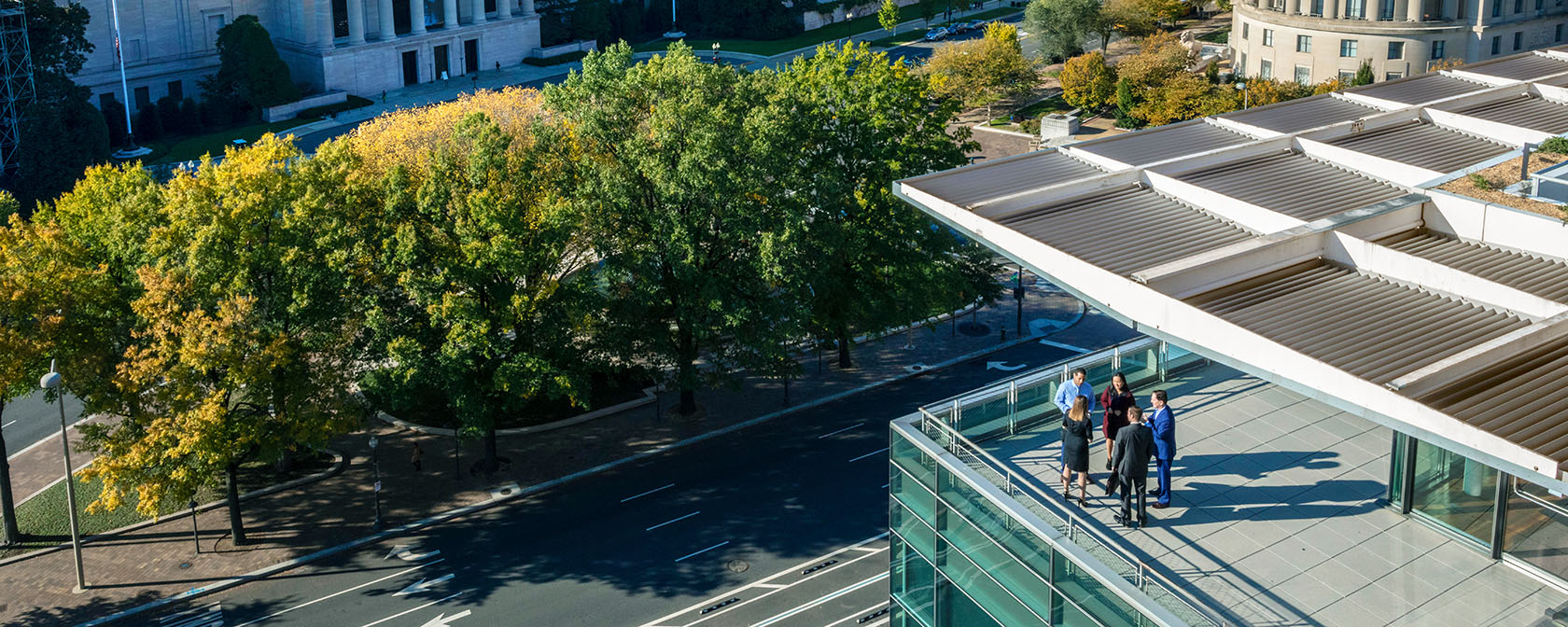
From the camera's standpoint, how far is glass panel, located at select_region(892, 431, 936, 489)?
2703 centimetres

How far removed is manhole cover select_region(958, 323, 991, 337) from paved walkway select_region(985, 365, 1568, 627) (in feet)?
95.4

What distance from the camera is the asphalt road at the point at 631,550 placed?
3947 centimetres

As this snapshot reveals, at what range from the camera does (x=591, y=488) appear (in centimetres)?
4628

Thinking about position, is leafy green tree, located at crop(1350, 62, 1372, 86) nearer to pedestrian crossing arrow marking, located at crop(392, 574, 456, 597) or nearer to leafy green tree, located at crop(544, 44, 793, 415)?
leafy green tree, located at crop(544, 44, 793, 415)

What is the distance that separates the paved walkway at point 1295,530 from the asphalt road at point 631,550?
538 inches

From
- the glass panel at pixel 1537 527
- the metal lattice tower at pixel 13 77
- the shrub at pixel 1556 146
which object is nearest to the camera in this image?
the glass panel at pixel 1537 527

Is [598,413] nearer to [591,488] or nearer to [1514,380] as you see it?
[591,488]

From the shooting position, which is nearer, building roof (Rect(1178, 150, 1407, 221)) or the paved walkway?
the paved walkway

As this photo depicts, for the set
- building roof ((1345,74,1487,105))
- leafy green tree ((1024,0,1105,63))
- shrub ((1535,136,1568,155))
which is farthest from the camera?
leafy green tree ((1024,0,1105,63))

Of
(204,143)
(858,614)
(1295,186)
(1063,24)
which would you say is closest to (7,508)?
(858,614)

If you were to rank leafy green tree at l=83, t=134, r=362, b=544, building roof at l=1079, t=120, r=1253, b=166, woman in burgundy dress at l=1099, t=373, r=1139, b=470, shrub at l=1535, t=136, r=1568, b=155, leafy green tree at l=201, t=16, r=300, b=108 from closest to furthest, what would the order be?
1. woman in burgundy dress at l=1099, t=373, r=1139, b=470
2. shrub at l=1535, t=136, r=1568, b=155
3. building roof at l=1079, t=120, r=1253, b=166
4. leafy green tree at l=83, t=134, r=362, b=544
5. leafy green tree at l=201, t=16, r=300, b=108

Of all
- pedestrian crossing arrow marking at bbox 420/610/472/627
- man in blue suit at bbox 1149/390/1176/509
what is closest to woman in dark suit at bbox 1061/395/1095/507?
man in blue suit at bbox 1149/390/1176/509

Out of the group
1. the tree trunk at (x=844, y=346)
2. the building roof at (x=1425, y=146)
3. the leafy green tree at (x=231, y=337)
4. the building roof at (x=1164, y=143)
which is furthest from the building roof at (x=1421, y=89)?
the leafy green tree at (x=231, y=337)

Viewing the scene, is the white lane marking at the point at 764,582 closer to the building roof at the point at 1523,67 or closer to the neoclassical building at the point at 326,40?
the building roof at the point at 1523,67
